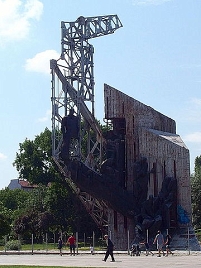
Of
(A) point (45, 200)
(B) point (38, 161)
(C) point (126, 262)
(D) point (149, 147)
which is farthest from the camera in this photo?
(B) point (38, 161)

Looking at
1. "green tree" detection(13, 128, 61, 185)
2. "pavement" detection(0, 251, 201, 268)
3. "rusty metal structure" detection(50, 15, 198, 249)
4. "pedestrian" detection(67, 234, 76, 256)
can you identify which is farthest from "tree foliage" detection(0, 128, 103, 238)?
"pavement" detection(0, 251, 201, 268)

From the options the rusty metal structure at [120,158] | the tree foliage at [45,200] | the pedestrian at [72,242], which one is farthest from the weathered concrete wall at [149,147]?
the tree foliage at [45,200]

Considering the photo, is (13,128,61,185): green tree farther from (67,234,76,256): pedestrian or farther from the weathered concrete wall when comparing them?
(67,234,76,256): pedestrian

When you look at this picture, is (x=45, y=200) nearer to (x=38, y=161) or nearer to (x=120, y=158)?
Answer: (x=38, y=161)

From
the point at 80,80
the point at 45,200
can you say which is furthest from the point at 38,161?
the point at 80,80

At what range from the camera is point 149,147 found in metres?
49.5

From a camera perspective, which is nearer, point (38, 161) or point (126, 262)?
point (126, 262)

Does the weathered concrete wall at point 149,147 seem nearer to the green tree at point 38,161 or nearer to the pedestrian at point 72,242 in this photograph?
the pedestrian at point 72,242

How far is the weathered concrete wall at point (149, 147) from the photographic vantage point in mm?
48188

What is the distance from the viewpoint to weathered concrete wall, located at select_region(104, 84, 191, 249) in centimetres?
4819

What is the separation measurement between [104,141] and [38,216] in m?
24.4

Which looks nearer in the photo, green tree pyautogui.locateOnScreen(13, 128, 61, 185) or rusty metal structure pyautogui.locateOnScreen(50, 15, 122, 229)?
rusty metal structure pyautogui.locateOnScreen(50, 15, 122, 229)

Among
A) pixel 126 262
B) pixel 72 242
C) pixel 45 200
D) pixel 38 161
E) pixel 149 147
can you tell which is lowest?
pixel 126 262

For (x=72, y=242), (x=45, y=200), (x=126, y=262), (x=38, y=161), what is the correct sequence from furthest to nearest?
1. (x=38, y=161)
2. (x=45, y=200)
3. (x=72, y=242)
4. (x=126, y=262)
